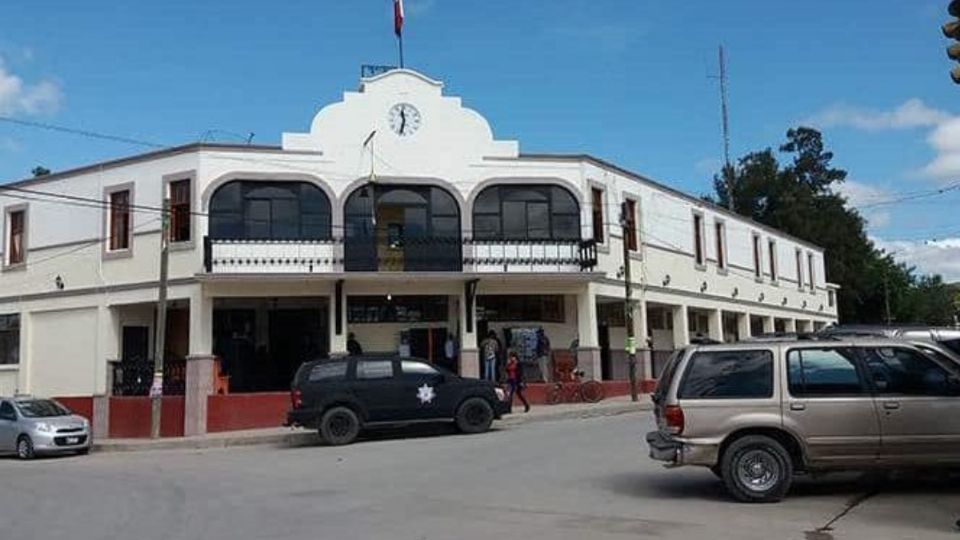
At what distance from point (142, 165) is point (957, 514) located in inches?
1055

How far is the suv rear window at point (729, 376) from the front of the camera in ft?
37.4

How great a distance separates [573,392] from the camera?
100ft

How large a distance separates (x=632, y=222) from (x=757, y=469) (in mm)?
25431

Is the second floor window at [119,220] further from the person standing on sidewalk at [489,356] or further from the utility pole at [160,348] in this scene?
the person standing on sidewalk at [489,356]

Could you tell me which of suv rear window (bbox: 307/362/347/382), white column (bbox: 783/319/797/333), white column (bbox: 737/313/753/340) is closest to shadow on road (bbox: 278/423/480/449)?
suv rear window (bbox: 307/362/347/382)

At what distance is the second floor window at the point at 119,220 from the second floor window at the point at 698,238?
2195 centimetres

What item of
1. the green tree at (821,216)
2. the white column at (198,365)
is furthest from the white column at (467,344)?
the green tree at (821,216)

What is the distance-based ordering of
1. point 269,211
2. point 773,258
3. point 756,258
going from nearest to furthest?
point 269,211, point 756,258, point 773,258

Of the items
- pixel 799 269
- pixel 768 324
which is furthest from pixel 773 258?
pixel 799 269

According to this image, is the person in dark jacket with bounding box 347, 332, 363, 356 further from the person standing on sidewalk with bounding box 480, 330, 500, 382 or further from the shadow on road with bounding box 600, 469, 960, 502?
the shadow on road with bounding box 600, 469, 960, 502

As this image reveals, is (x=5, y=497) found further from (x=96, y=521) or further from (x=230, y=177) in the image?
(x=230, y=177)

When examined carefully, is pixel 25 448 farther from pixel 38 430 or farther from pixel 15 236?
pixel 15 236

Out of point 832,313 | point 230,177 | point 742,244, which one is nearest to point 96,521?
point 230,177

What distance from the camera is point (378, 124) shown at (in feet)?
102
